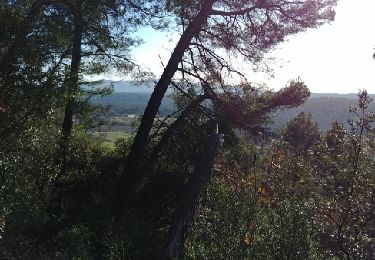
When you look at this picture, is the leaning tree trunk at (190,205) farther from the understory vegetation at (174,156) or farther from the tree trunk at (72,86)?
the tree trunk at (72,86)

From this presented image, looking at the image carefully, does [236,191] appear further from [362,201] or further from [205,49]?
[205,49]

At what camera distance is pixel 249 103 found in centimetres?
1326

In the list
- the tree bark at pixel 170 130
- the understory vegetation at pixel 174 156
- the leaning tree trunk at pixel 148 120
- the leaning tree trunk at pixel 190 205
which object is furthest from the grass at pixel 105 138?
the leaning tree trunk at pixel 190 205

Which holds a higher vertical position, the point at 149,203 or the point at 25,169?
the point at 25,169

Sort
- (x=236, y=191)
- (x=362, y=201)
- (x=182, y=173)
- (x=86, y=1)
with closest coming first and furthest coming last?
(x=236, y=191) → (x=362, y=201) → (x=86, y=1) → (x=182, y=173)

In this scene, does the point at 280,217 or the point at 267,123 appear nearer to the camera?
the point at 280,217

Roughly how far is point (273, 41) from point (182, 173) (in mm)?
4519

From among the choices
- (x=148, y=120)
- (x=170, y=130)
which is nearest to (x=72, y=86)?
(x=148, y=120)

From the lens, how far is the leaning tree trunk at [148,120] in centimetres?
1245

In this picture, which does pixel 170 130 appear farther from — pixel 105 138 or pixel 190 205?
pixel 105 138

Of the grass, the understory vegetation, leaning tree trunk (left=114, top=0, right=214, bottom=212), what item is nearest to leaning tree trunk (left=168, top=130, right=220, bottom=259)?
the understory vegetation

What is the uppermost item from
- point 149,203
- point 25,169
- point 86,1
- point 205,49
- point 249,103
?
point 86,1

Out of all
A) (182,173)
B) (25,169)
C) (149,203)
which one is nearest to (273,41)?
(182,173)

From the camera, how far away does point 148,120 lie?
12.8 meters
